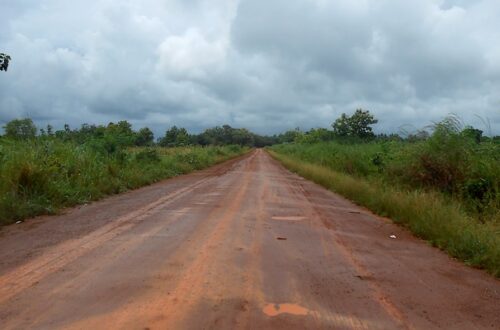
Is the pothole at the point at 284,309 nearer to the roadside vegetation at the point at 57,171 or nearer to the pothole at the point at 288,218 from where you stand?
the pothole at the point at 288,218

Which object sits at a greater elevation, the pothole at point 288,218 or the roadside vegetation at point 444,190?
the roadside vegetation at point 444,190

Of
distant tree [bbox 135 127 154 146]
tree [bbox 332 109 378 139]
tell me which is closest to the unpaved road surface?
distant tree [bbox 135 127 154 146]

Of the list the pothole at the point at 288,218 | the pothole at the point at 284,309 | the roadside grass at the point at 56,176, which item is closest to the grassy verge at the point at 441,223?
the pothole at the point at 288,218

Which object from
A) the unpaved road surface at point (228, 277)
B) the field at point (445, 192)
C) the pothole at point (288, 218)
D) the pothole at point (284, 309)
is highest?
the field at point (445, 192)

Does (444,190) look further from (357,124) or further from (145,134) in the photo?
(145,134)

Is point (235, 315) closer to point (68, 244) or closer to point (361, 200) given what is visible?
point (68, 244)

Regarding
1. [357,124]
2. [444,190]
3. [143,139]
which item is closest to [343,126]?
[357,124]

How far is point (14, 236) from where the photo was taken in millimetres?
8820

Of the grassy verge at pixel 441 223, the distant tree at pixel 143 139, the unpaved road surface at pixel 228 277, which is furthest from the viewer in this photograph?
the distant tree at pixel 143 139

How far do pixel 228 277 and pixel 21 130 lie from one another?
566 inches

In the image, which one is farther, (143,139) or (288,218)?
(143,139)

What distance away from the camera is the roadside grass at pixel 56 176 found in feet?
37.7

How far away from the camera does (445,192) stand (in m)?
14.3

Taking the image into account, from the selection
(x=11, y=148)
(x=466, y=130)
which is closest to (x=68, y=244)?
(x=11, y=148)
